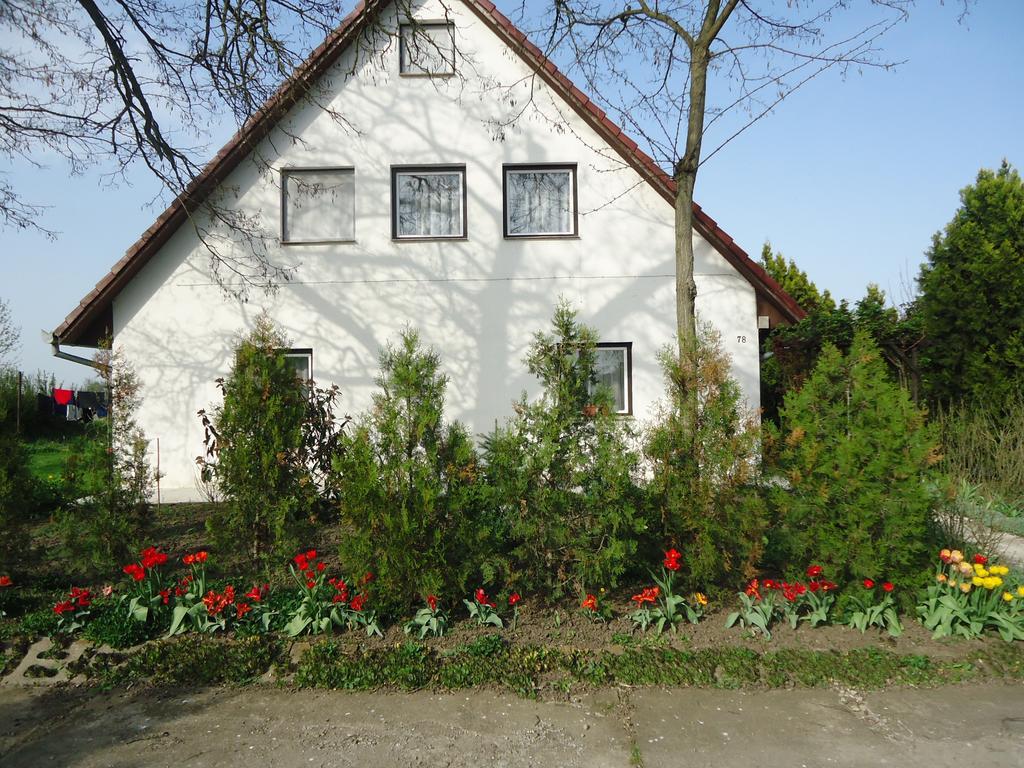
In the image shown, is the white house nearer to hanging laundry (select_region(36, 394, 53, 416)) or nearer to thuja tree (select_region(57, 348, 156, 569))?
thuja tree (select_region(57, 348, 156, 569))

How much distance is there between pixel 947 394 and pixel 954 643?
6262 millimetres

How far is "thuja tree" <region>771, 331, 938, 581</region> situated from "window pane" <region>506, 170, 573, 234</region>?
578 centimetres

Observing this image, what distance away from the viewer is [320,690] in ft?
13.5

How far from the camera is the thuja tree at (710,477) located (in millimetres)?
4926

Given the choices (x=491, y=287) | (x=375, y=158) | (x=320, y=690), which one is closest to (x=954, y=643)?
(x=320, y=690)

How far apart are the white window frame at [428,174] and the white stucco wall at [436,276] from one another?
0.10 meters

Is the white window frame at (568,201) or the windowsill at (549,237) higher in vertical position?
the white window frame at (568,201)

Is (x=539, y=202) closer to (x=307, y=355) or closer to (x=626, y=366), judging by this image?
(x=626, y=366)

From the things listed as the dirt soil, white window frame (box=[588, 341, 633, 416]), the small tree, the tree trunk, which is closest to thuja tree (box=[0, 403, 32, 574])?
the dirt soil

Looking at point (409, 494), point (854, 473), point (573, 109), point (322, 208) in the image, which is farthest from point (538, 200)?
point (854, 473)

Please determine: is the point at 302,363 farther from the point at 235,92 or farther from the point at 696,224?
the point at 696,224

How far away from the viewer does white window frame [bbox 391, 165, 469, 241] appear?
33.8 feet

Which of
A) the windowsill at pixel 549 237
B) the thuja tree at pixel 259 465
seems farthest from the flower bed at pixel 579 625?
the windowsill at pixel 549 237

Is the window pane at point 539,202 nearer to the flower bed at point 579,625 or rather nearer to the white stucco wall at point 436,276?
the white stucco wall at point 436,276
